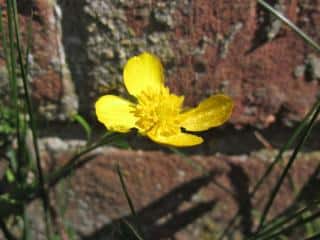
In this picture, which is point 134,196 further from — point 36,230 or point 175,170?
point 36,230

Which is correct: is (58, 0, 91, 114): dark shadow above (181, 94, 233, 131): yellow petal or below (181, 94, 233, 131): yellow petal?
above

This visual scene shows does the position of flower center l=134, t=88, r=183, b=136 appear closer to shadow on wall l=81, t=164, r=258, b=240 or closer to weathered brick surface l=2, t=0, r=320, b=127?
weathered brick surface l=2, t=0, r=320, b=127

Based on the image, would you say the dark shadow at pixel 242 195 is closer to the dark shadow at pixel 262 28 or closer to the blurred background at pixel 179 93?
the blurred background at pixel 179 93

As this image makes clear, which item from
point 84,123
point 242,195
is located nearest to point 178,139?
point 84,123

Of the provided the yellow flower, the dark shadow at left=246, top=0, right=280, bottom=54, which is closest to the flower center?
the yellow flower

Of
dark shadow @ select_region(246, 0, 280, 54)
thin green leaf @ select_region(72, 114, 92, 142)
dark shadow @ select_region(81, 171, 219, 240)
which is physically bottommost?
dark shadow @ select_region(81, 171, 219, 240)

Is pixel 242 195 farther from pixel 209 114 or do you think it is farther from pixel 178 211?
pixel 209 114

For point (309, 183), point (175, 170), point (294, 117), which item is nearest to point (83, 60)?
point (175, 170)
